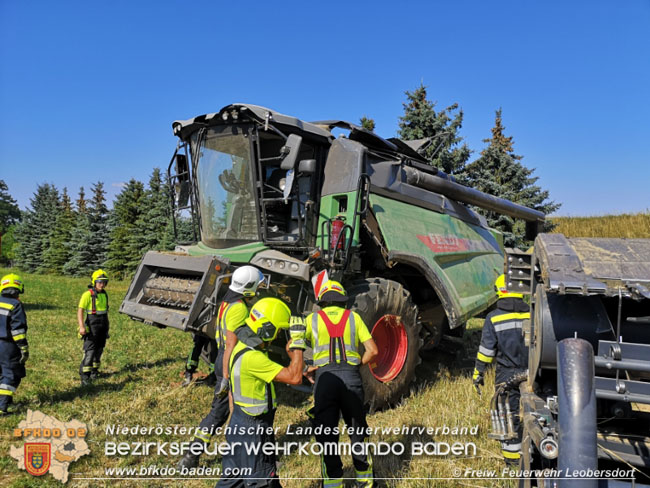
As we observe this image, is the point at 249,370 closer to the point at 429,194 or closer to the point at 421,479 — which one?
the point at 421,479

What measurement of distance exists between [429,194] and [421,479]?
467 cm

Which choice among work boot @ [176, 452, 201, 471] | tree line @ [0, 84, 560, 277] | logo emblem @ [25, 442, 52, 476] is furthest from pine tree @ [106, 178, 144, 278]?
Result: work boot @ [176, 452, 201, 471]

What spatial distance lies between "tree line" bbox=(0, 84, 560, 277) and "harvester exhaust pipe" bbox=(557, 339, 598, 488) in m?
6.43

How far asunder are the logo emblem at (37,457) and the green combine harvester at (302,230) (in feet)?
5.68

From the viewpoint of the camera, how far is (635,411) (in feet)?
9.65

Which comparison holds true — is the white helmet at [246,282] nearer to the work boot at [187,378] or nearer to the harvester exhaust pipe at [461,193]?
the work boot at [187,378]

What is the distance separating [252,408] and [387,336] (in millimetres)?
3308

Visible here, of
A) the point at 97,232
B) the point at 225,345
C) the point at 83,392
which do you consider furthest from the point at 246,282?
the point at 97,232

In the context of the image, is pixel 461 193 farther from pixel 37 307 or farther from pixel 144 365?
pixel 37 307

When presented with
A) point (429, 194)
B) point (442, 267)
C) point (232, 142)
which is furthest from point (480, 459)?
point (232, 142)

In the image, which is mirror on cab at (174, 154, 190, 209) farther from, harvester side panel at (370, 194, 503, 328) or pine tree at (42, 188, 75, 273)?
pine tree at (42, 188, 75, 273)

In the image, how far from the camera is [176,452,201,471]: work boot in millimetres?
4359

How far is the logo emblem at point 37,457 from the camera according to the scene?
434 centimetres

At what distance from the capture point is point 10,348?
5.75 m
